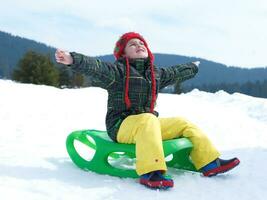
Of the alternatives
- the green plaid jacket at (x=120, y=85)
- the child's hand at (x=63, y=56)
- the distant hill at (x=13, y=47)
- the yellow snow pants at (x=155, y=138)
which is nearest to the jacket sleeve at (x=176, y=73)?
the green plaid jacket at (x=120, y=85)

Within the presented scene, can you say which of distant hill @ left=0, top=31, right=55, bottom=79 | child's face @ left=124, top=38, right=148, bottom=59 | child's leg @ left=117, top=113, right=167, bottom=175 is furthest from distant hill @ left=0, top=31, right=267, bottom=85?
child's leg @ left=117, top=113, right=167, bottom=175

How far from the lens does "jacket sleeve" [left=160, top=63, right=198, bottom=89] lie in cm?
444

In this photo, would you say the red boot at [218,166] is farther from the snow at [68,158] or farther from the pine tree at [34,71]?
the pine tree at [34,71]

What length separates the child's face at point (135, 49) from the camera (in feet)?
14.0

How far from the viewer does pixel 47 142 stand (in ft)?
17.1

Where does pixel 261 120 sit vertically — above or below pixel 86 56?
below

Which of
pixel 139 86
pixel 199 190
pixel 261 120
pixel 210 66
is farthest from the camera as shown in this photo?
pixel 210 66

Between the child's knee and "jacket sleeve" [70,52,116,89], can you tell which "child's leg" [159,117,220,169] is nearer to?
the child's knee

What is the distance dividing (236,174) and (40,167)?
1.70 meters

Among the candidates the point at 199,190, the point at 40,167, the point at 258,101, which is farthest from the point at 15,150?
the point at 258,101

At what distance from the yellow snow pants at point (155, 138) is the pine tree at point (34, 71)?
39.7 meters

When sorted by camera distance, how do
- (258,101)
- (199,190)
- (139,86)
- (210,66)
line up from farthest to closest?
1. (210,66)
2. (258,101)
3. (139,86)
4. (199,190)

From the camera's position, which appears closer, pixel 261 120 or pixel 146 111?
pixel 146 111

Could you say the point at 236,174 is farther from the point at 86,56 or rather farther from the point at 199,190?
the point at 86,56
